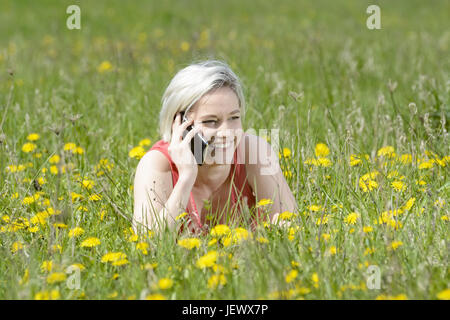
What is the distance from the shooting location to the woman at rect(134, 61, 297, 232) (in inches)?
106

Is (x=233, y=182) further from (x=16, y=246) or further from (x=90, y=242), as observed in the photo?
(x=16, y=246)

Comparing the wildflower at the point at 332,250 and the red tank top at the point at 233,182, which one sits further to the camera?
the red tank top at the point at 233,182

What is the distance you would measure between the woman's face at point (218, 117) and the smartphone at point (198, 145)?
1.1 inches

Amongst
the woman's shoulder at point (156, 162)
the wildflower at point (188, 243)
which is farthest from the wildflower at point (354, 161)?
the wildflower at point (188, 243)

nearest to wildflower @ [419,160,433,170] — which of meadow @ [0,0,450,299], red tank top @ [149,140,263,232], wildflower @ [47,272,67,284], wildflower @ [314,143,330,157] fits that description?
meadow @ [0,0,450,299]

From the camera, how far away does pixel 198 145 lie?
2.72 m

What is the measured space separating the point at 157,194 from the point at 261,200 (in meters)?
0.52

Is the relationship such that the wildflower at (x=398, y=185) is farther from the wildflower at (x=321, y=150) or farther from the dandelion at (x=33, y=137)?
the dandelion at (x=33, y=137)

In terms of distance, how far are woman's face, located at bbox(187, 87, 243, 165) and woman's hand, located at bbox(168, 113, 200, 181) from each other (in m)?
0.05

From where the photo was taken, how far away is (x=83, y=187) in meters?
2.99

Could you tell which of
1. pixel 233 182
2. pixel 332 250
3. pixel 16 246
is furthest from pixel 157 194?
pixel 332 250

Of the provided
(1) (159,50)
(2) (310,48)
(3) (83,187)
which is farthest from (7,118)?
(2) (310,48)

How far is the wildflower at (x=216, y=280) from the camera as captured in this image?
1998 millimetres

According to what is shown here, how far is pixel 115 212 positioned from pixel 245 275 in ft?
3.48
